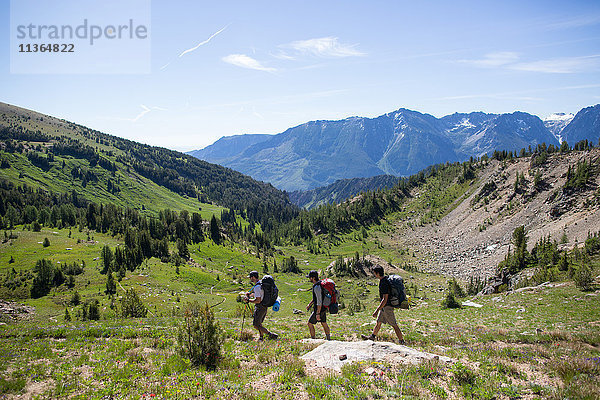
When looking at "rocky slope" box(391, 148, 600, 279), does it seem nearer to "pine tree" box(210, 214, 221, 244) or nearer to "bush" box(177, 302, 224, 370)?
"bush" box(177, 302, 224, 370)

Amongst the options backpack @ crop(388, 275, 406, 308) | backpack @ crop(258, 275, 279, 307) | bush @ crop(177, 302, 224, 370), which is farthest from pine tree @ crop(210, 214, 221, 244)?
backpack @ crop(388, 275, 406, 308)

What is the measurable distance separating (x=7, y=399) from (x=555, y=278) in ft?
146

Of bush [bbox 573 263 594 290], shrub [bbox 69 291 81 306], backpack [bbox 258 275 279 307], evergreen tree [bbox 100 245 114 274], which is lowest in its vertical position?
shrub [bbox 69 291 81 306]

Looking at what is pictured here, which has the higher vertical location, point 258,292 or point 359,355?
point 258,292

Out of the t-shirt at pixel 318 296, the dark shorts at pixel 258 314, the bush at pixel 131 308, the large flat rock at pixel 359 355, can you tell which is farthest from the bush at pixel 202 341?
the bush at pixel 131 308

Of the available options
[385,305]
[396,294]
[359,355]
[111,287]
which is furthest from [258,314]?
[111,287]

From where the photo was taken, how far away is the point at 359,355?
433 inches

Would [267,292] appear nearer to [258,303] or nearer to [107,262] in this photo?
[258,303]

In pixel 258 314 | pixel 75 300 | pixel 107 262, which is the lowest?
pixel 75 300

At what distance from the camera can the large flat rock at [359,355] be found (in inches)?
416

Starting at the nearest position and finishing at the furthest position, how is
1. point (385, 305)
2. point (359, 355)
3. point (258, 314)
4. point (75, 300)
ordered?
point (359, 355)
point (385, 305)
point (258, 314)
point (75, 300)

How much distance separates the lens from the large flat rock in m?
10.6

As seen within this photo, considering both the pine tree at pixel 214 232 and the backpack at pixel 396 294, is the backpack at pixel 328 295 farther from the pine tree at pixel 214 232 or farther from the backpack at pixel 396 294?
the pine tree at pixel 214 232

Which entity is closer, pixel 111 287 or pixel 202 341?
pixel 202 341
